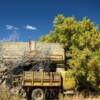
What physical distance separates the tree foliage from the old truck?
1.04 m

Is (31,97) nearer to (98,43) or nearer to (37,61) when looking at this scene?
(37,61)

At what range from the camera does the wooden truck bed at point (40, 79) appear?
25734 mm

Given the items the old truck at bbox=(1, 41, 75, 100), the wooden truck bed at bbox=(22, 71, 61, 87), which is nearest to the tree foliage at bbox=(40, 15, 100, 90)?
the old truck at bbox=(1, 41, 75, 100)

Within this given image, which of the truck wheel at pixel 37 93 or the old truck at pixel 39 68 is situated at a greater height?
the old truck at pixel 39 68

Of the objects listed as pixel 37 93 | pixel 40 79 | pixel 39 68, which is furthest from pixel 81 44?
pixel 37 93

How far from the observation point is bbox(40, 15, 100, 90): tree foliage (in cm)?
2775

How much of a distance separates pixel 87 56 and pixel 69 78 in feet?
8.13

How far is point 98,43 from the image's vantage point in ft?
99.1

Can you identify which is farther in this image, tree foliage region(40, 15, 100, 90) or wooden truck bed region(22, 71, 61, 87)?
tree foliage region(40, 15, 100, 90)

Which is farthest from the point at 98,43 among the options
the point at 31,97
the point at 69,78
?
the point at 31,97

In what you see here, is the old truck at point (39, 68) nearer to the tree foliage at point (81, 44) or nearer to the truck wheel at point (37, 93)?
the truck wheel at point (37, 93)

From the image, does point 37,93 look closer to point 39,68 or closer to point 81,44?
point 39,68

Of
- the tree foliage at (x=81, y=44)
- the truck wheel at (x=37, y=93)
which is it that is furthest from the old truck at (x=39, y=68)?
the tree foliage at (x=81, y=44)

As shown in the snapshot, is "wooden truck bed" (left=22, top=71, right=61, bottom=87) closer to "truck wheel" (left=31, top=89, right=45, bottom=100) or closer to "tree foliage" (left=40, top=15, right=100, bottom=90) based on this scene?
"truck wheel" (left=31, top=89, right=45, bottom=100)
